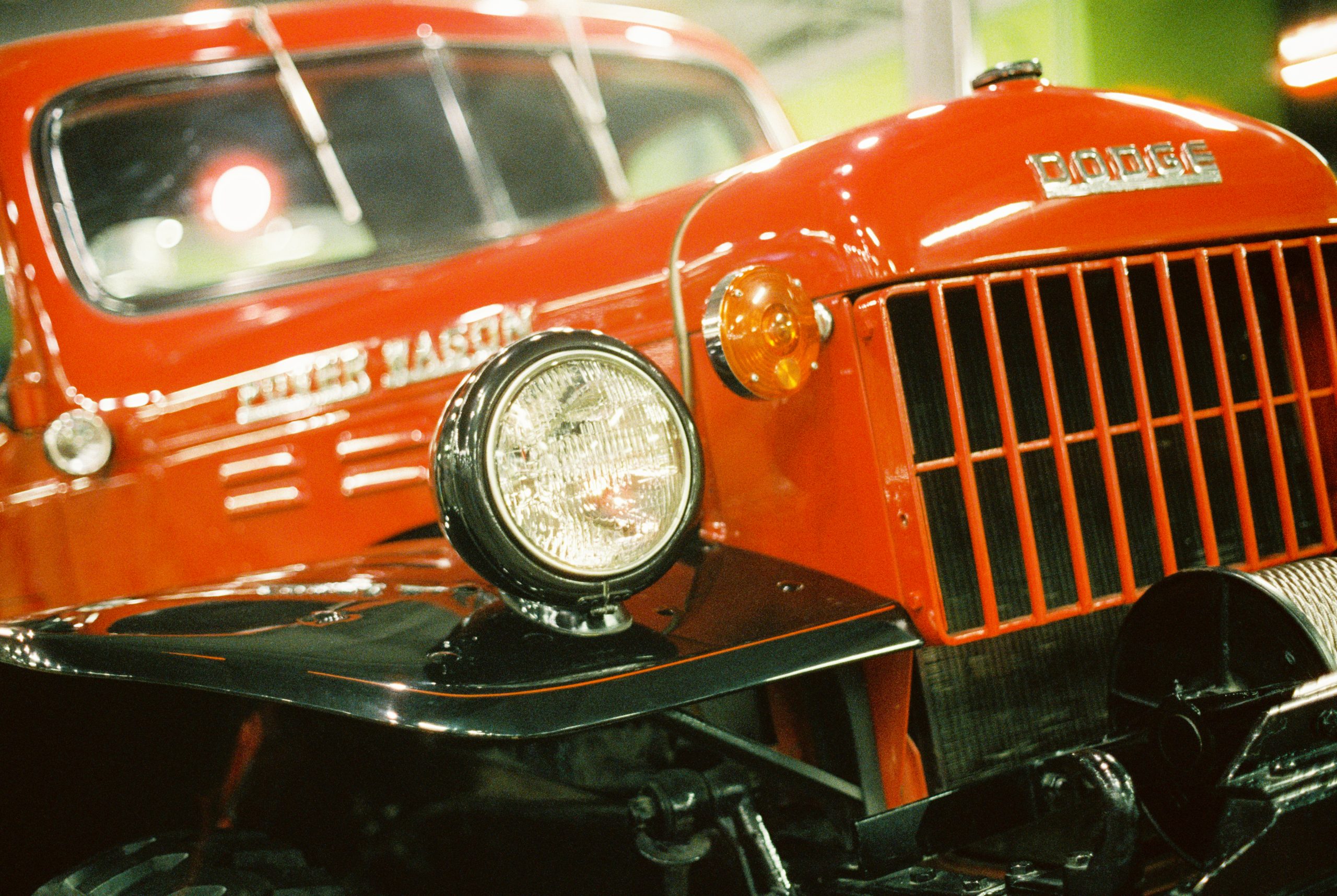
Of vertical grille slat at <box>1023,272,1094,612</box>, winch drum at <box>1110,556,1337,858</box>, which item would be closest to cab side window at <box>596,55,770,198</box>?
vertical grille slat at <box>1023,272,1094,612</box>

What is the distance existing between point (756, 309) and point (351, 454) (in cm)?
95

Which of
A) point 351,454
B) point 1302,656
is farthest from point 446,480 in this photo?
point 1302,656

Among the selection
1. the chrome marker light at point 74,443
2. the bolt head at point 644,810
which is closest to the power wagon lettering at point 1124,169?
the bolt head at point 644,810

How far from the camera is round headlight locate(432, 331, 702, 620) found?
4.02ft

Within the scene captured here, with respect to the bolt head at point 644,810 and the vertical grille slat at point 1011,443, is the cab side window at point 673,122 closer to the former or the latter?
the vertical grille slat at point 1011,443

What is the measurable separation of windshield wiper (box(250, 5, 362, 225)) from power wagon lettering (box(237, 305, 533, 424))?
0.47 metres

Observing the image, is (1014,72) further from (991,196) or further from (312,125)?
(312,125)

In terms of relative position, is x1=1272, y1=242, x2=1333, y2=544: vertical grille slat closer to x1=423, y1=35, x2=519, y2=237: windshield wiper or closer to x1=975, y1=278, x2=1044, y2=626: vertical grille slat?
x1=975, y1=278, x2=1044, y2=626: vertical grille slat

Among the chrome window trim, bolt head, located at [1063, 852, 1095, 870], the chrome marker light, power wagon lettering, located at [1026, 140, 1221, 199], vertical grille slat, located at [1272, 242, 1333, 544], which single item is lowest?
bolt head, located at [1063, 852, 1095, 870]

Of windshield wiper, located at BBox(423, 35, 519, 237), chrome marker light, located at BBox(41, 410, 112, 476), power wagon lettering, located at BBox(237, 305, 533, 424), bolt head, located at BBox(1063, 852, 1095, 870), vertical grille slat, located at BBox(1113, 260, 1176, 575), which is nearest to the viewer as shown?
bolt head, located at BBox(1063, 852, 1095, 870)

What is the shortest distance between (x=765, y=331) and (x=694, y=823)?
0.60 metres

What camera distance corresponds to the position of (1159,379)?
155cm

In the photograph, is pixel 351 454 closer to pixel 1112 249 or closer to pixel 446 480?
pixel 446 480

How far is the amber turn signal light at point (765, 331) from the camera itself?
1374 mm
